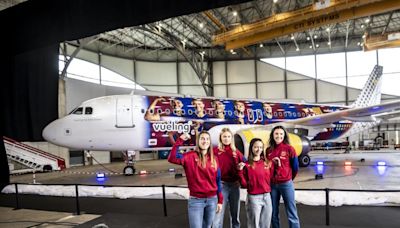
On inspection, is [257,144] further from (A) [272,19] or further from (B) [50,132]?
(A) [272,19]

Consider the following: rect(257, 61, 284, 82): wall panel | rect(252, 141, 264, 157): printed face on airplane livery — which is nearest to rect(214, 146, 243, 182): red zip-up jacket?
rect(252, 141, 264, 157): printed face on airplane livery

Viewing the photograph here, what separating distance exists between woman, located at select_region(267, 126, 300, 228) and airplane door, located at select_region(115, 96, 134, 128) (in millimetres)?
8633

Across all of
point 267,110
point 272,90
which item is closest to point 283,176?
point 267,110

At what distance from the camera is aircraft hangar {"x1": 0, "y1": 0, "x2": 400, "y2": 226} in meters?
7.09

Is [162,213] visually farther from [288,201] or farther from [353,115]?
[353,115]

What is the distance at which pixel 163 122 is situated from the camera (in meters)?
13.3

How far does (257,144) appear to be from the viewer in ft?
14.9

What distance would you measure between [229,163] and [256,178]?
1.39 feet

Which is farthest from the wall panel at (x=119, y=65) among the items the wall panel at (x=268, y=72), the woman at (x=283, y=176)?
A: the woman at (x=283, y=176)

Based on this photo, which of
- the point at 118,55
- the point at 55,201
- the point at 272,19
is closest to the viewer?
the point at 55,201

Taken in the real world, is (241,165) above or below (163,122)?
below

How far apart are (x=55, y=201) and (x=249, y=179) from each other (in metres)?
6.24

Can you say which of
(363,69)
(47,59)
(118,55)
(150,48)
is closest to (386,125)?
(363,69)

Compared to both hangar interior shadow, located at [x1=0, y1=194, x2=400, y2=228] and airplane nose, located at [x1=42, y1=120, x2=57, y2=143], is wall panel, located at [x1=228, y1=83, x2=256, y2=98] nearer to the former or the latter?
airplane nose, located at [x1=42, y1=120, x2=57, y2=143]
